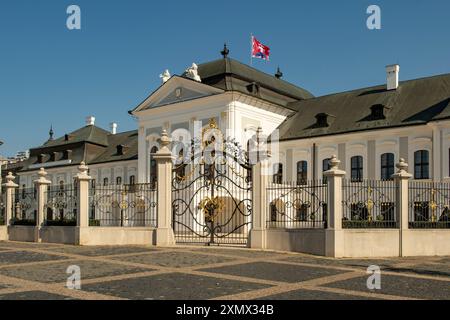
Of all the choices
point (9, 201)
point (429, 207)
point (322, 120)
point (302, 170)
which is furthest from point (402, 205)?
point (322, 120)

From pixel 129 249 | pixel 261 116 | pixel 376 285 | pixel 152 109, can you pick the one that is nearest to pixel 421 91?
pixel 261 116

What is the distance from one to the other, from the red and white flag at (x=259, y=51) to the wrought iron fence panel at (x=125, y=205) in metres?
24.8

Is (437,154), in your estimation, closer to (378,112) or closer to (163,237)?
(378,112)

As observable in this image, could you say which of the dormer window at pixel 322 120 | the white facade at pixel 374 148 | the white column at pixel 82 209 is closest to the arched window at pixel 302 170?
the white facade at pixel 374 148

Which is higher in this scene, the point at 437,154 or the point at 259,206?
the point at 437,154

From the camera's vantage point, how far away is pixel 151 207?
1655 cm

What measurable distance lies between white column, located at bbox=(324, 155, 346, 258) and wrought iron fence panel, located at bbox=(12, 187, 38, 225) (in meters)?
11.3

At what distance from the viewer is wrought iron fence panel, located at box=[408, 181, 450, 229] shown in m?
15.3

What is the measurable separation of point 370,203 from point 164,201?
6.17 m

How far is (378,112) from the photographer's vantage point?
1272 inches

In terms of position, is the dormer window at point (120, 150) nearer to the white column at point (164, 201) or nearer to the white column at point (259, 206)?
the white column at point (164, 201)

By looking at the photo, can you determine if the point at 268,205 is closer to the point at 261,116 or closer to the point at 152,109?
the point at 261,116
